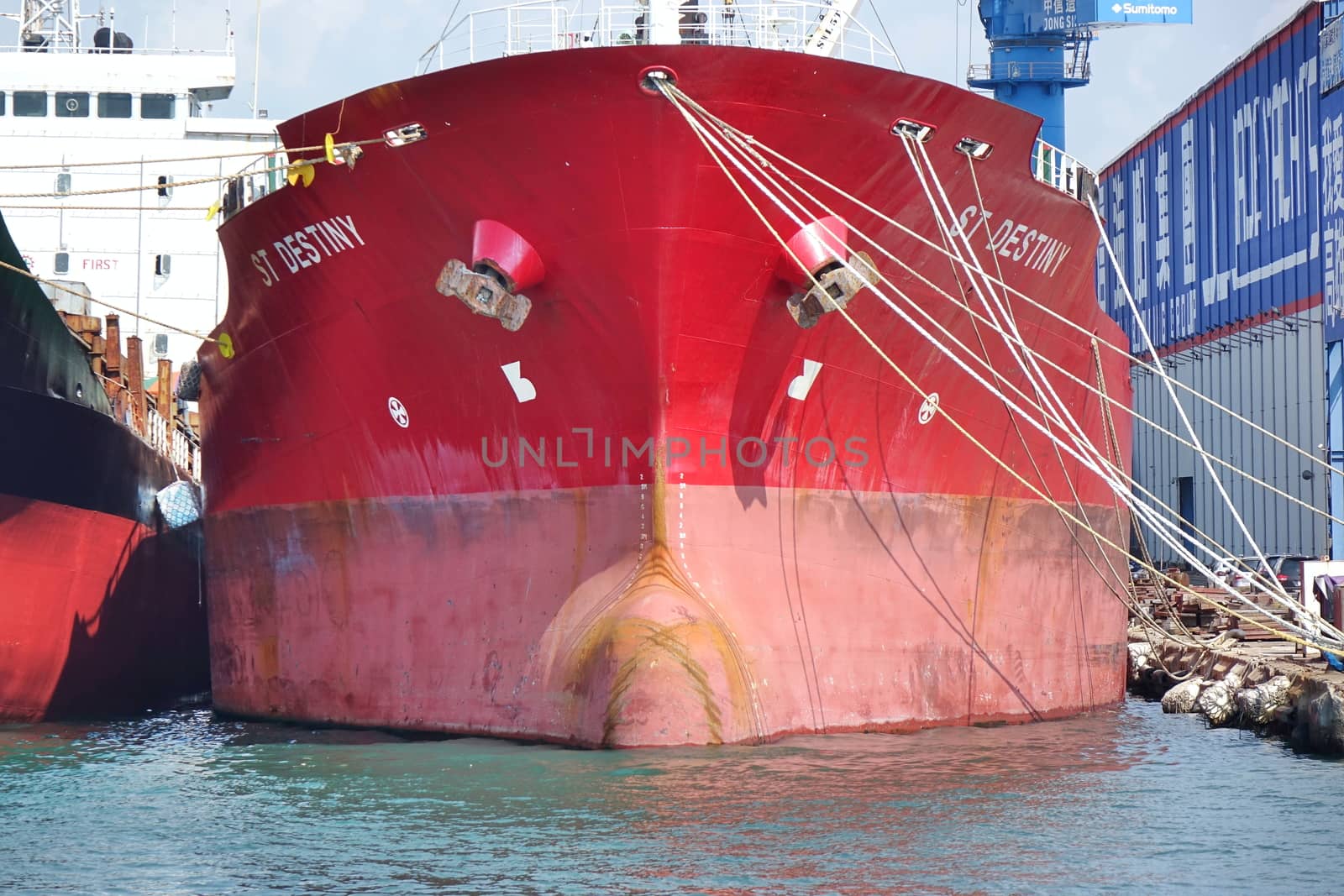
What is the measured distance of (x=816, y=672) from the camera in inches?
455

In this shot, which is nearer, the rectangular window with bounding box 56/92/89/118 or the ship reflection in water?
the ship reflection in water

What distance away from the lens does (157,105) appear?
2327 cm

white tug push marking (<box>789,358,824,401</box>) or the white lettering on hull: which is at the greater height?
the white lettering on hull

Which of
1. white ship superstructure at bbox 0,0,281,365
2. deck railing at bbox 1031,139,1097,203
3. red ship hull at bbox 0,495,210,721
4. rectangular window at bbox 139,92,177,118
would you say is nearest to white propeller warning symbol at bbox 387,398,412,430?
red ship hull at bbox 0,495,210,721

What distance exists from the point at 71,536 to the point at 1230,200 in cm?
2158

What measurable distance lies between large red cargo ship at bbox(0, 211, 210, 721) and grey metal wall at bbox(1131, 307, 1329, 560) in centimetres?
1751

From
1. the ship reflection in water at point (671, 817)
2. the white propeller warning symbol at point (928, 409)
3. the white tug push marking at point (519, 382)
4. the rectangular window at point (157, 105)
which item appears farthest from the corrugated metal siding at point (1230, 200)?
the white tug push marking at point (519, 382)

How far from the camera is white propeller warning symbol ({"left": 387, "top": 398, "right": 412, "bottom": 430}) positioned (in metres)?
12.2

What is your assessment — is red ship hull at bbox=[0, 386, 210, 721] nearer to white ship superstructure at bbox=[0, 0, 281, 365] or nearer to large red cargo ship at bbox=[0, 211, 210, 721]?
large red cargo ship at bbox=[0, 211, 210, 721]

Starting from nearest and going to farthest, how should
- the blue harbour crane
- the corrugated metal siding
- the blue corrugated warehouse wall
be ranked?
the blue corrugated warehouse wall, the corrugated metal siding, the blue harbour crane

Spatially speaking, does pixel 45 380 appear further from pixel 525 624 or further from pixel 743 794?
pixel 743 794

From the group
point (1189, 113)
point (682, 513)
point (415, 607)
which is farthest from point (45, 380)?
point (1189, 113)

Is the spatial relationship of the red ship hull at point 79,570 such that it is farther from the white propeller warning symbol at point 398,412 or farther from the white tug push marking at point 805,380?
the white tug push marking at point 805,380

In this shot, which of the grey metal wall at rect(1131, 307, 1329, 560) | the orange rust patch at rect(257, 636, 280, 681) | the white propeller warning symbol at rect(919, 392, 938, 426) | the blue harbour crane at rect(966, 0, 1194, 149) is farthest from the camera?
the blue harbour crane at rect(966, 0, 1194, 149)
